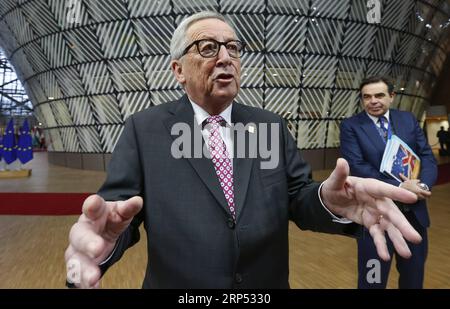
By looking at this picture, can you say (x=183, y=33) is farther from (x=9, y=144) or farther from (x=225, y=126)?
(x=9, y=144)

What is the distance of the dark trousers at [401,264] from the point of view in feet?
8.39

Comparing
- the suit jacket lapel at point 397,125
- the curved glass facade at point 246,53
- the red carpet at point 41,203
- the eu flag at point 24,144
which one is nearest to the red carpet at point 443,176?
the curved glass facade at point 246,53

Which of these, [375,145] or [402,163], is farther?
[375,145]

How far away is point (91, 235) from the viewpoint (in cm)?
92

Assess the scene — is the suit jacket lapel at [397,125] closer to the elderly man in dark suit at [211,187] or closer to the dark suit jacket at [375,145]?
the dark suit jacket at [375,145]

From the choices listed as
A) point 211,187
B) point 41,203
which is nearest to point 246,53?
point 41,203

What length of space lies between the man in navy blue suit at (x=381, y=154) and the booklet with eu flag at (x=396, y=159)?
3.4 inches

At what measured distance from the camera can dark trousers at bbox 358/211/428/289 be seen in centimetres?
256

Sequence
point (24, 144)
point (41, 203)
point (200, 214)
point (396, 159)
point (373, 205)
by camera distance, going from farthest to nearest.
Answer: point (24, 144) → point (41, 203) → point (396, 159) → point (200, 214) → point (373, 205)

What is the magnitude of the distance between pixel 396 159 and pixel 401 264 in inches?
31.3

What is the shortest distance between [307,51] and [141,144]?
15773 millimetres

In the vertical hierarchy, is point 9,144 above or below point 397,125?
above
